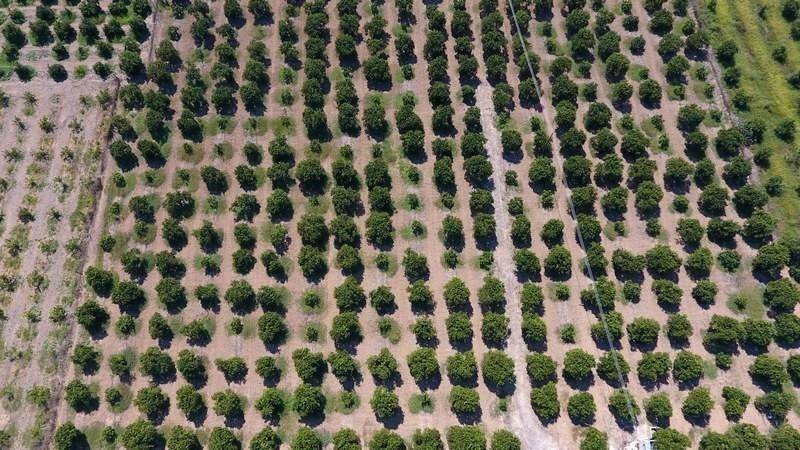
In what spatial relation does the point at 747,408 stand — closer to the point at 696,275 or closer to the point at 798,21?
the point at 696,275

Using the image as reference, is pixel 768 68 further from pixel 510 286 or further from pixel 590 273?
pixel 510 286

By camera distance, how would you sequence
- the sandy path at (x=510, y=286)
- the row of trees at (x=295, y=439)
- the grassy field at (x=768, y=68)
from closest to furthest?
the row of trees at (x=295, y=439)
the sandy path at (x=510, y=286)
the grassy field at (x=768, y=68)

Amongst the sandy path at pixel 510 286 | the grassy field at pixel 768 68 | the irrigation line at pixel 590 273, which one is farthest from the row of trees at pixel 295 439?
the grassy field at pixel 768 68

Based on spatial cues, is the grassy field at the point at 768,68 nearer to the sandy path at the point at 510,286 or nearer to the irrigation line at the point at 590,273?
the irrigation line at the point at 590,273

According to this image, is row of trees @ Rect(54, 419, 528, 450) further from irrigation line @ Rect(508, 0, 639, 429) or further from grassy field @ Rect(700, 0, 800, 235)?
grassy field @ Rect(700, 0, 800, 235)

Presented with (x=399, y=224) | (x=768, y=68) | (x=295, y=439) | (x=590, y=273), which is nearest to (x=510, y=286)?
(x=590, y=273)

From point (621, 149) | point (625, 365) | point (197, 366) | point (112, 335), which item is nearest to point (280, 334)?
point (197, 366)
